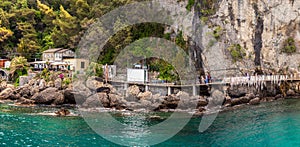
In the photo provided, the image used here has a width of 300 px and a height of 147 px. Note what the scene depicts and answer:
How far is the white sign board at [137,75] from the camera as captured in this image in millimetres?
37969

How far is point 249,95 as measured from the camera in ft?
118

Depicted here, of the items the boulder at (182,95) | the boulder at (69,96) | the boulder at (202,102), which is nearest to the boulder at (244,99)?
the boulder at (202,102)

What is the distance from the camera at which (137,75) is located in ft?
125

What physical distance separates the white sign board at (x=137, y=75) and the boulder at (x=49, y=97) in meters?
8.64

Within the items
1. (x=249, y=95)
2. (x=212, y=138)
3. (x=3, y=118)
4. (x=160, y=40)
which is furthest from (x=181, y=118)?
(x=160, y=40)

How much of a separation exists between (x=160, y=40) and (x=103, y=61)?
8.76 meters

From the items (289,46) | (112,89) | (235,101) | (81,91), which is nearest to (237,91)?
(235,101)

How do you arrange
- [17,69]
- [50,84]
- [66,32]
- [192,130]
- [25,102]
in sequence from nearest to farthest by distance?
[192,130] < [25,102] < [50,84] < [17,69] < [66,32]

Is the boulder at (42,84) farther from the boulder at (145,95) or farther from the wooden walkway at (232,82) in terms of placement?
the boulder at (145,95)

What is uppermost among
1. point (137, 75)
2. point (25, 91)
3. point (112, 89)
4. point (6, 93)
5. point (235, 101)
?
point (137, 75)

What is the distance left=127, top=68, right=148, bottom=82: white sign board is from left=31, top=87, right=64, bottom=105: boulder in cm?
864

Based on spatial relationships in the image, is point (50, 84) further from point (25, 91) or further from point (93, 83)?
point (93, 83)

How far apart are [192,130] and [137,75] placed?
55.4ft

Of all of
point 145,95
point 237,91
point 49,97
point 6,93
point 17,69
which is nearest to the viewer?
point 49,97
